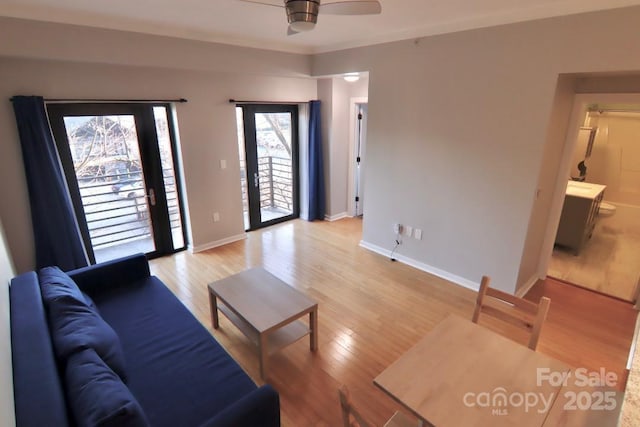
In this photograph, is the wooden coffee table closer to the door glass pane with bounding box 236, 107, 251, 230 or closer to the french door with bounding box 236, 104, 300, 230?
the door glass pane with bounding box 236, 107, 251, 230

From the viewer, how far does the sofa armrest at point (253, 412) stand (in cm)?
147

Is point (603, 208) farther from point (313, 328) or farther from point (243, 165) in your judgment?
point (243, 165)

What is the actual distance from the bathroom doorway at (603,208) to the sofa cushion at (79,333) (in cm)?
430

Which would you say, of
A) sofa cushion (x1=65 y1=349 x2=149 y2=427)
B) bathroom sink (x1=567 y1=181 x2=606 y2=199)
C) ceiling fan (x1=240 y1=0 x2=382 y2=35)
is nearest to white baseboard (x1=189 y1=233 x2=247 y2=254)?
sofa cushion (x1=65 y1=349 x2=149 y2=427)

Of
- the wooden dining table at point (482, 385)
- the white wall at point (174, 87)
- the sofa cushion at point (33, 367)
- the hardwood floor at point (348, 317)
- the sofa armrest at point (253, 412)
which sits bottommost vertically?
the hardwood floor at point (348, 317)

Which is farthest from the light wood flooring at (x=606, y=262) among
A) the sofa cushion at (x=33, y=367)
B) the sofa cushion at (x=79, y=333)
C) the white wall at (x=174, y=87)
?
the sofa cushion at (x=33, y=367)

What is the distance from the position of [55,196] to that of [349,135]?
4.18 metres

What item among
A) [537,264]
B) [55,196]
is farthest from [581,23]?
[55,196]

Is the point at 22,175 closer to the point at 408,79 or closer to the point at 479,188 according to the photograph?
the point at 408,79

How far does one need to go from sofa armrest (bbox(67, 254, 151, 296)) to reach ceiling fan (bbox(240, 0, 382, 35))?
7.71 feet

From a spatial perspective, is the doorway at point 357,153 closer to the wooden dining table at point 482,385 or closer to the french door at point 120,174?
the french door at point 120,174

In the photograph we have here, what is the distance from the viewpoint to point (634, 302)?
3.38 m

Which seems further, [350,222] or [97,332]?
[350,222]

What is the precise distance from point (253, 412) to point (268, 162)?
4252mm
